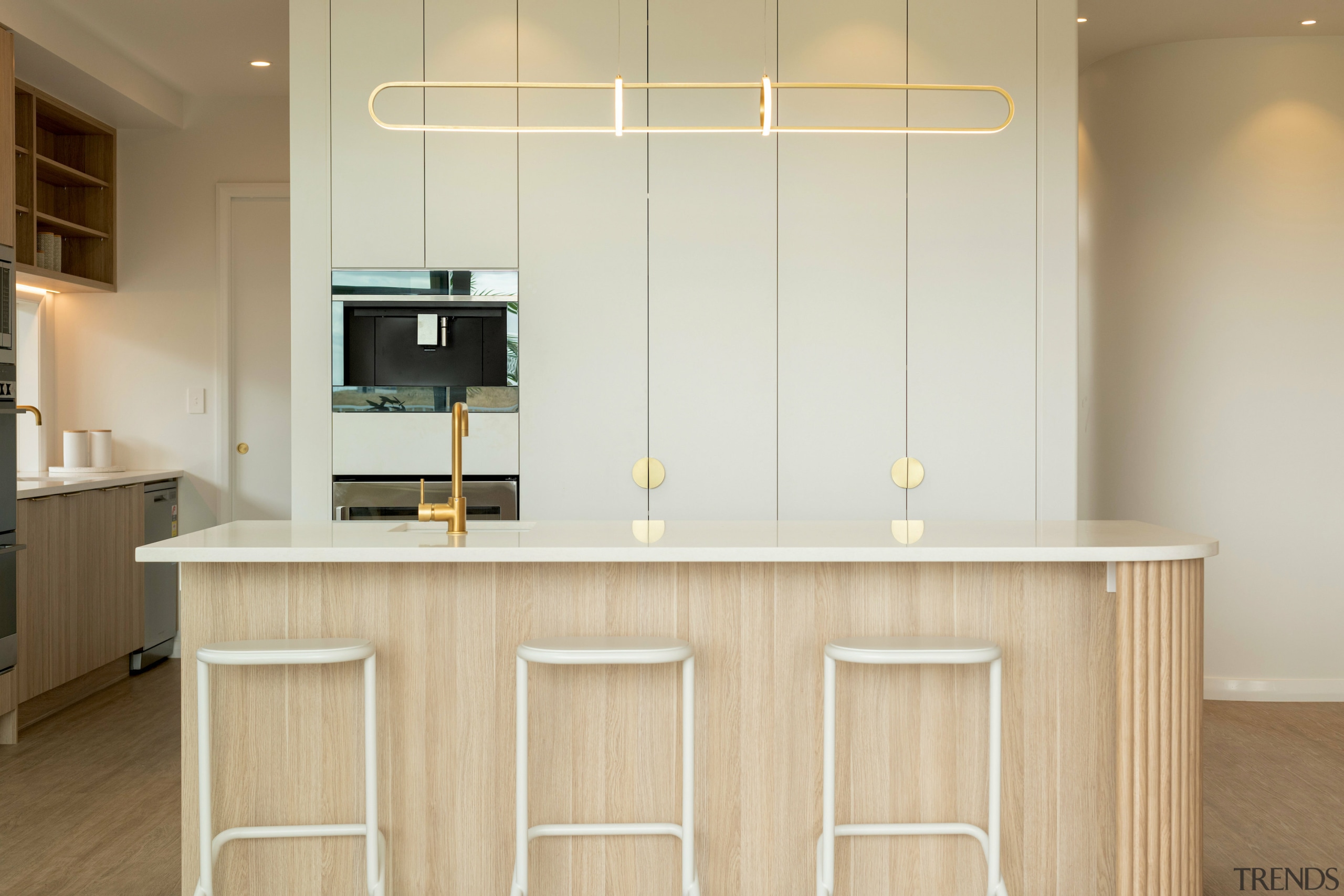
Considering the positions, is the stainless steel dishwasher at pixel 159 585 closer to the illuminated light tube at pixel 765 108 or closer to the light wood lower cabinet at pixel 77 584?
the light wood lower cabinet at pixel 77 584

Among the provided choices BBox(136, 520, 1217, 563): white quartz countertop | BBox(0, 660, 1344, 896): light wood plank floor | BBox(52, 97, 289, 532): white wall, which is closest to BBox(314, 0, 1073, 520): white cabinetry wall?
BBox(136, 520, 1217, 563): white quartz countertop

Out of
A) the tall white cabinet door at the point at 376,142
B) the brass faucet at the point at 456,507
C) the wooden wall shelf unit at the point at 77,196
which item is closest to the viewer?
the brass faucet at the point at 456,507

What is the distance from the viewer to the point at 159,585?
466 centimetres

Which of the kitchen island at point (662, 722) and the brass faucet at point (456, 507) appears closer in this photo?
the kitchen island at point (662, 722)

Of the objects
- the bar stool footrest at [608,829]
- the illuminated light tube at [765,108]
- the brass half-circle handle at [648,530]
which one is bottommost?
the bar stool footrest at [608,829]

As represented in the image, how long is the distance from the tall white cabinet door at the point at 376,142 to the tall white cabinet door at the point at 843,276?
51.7 inches

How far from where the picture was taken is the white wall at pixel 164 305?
16.1ft

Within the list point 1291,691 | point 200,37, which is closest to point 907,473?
point 1291,691

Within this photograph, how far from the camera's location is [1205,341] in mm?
4297

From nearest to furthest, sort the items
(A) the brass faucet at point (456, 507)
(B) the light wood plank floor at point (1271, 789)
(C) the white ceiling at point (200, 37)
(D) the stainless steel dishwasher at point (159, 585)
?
(A) the brass faucet at point (456, 507) → (B) the light wood plank floor at point (1271, 789) → (C) the white ceiling at point (200, 37) → (D) the stainless steel dishwasher at point (159, 585)

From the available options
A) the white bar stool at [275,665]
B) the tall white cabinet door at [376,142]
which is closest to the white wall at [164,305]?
the tall white cabinet door at [376,142]

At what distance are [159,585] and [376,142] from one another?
2.62 metres

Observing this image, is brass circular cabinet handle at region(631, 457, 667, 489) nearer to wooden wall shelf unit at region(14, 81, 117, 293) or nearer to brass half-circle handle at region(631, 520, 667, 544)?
brass half-circle handle at region(631, 520, 667, 544)

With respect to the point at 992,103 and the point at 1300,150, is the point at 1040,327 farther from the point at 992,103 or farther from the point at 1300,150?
the point at 1300,150
